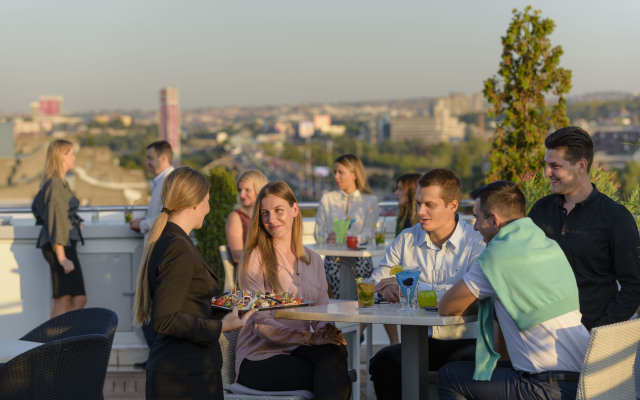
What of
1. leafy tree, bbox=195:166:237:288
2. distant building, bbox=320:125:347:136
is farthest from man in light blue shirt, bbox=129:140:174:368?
distant building, bbox=320:125:347:136

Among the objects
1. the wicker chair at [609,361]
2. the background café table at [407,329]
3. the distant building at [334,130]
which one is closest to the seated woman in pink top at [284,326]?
the background café table at [407,329]

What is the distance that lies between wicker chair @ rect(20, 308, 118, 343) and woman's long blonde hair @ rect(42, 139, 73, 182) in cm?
255

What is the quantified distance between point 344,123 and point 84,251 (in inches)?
3860

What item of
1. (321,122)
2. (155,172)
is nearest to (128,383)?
(155,172)

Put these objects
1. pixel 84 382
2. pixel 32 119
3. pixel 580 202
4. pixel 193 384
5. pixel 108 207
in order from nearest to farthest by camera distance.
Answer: pixel 193 384, pixel 84 382, pixel 580 202, pixel 108 207, pixel 32 119

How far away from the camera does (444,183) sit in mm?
3588

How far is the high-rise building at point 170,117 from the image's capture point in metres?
71.0

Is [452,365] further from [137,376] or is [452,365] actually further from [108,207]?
[108,207]

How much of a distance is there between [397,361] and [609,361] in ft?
3.72

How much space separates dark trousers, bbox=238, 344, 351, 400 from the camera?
324 cm

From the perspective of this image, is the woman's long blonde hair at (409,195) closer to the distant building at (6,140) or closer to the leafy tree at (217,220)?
the leafy tree at (217,220)

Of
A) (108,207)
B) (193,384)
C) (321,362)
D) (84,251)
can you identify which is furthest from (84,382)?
(108,207)

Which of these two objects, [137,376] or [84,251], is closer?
[137,376]

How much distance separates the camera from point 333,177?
6.43m
